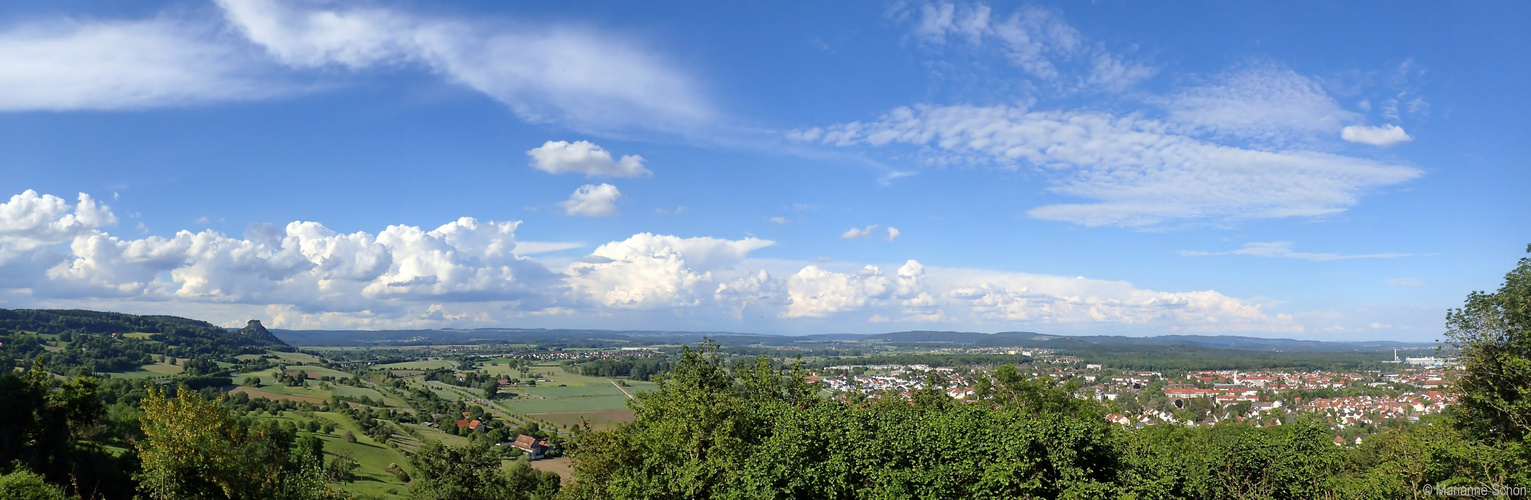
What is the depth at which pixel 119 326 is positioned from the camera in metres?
137

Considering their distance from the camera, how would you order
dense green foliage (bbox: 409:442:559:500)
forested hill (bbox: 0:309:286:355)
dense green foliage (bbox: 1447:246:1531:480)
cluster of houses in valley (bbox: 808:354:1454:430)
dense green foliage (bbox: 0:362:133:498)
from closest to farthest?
dense green foliage (bbox: 1447:246:1531:480) → dense green foliage (bbox: 0:362:133:498) → dense green foliage (bbox: 409:442:559:500) → cluster of houses in valley (bbox: 808:354:1454:430) → forested hill (bbox: 0:309:286:355)

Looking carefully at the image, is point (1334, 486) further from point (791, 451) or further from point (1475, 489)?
point (791, 451)

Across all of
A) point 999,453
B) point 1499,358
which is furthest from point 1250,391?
point 999,453

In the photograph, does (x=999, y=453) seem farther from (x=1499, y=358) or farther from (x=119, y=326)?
(x=119, y=326)

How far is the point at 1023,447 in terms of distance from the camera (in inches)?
673

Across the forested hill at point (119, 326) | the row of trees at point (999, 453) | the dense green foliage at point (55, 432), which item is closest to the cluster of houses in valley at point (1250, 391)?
the row of trees at point (999, 453)

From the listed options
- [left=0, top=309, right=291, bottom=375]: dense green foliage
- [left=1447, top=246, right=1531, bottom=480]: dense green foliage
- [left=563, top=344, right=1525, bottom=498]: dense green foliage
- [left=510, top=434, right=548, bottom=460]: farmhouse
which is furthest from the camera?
[left=0, top=309, right=291, bottom=375]: dense green foliage

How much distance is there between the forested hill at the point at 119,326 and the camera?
119 meters

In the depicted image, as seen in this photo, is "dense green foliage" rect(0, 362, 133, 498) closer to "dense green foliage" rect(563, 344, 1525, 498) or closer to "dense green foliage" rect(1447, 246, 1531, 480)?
"dense green foliage" rect(563, 344, 1525, 498)

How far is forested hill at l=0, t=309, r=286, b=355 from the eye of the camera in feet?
390

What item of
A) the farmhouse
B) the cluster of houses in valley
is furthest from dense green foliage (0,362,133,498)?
the cluster of houses in valley

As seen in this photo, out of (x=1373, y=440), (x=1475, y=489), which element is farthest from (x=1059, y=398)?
(x=1475, y=489)

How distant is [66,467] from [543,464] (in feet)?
111

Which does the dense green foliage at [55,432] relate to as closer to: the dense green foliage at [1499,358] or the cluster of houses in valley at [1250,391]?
the cluster of houses in valley at [1250,391]
